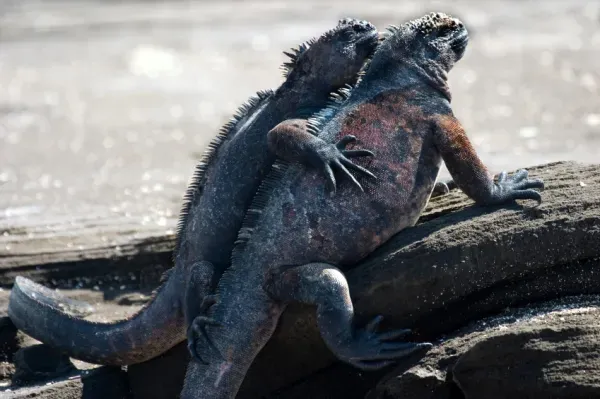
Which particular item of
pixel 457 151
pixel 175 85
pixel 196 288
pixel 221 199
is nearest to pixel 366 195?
pixel 457 151

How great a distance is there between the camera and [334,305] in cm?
531

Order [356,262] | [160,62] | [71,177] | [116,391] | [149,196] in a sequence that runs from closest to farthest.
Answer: [356,262] → [116,391] → [149,196] → [71,177] → [160,62]

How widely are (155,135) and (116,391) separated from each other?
6.91 meters

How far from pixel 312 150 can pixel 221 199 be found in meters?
0.83

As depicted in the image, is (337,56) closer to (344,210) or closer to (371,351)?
(344,210)

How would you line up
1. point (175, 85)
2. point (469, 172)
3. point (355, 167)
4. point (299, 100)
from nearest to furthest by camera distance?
1. point (355, 167)
2. point (469, 172)
3. point (299, 100)
4. point (175, 85)

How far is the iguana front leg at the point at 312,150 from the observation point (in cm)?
554

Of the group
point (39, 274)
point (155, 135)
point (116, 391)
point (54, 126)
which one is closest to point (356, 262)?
point (116, 391)

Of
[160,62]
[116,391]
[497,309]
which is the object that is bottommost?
[116,391]

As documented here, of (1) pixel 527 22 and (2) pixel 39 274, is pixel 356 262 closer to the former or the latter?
(2) pixel 39 274

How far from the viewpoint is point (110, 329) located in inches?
244

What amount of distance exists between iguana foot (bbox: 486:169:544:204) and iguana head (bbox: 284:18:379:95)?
106 centimetres

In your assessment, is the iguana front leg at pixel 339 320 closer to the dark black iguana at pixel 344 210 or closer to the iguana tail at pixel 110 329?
the dark black iguana at pixel 344 210

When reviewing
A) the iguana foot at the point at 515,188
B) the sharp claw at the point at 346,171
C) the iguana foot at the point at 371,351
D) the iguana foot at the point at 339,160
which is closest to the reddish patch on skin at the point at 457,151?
the iguana foot at the point at 515,188
